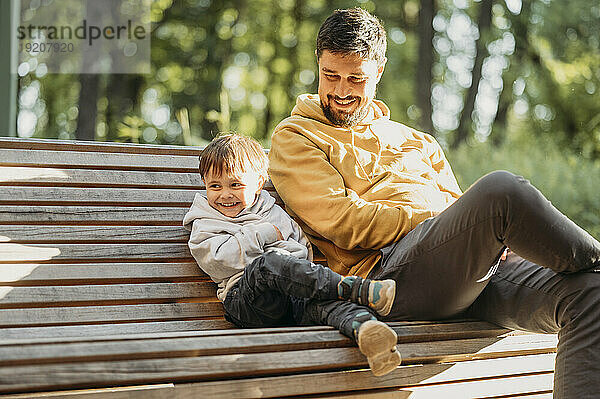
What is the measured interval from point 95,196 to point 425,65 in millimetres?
7493

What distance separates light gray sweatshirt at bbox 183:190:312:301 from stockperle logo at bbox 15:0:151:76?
8.53 metres

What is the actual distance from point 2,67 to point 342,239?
3662 mm

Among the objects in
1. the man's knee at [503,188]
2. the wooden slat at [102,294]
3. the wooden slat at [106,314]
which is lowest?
the wooden slat at [106,314]

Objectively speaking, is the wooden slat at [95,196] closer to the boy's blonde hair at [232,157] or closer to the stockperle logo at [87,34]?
the boy's blonde hair at [232,157]

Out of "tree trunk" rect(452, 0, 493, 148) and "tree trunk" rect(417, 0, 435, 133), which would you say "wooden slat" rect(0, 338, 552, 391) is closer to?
"tree trunk" rect(417, 0, 435, 133)

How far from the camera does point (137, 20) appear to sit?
1238cm

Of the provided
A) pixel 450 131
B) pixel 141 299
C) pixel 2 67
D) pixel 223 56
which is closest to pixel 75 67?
pixel 223 56

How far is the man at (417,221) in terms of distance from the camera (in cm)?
210

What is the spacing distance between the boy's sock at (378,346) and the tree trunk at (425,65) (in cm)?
781

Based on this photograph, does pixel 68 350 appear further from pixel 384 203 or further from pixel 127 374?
pixel 384 203

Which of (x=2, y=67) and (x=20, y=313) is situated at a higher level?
(x=2, y=67)

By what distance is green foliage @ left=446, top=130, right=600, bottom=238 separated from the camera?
5.58m

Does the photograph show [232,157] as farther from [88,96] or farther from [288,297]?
[88,96]

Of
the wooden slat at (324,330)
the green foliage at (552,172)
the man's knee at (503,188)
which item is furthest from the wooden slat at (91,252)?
the green foliage at (552,172)
